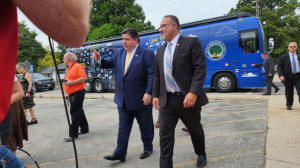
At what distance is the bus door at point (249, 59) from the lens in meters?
9.57

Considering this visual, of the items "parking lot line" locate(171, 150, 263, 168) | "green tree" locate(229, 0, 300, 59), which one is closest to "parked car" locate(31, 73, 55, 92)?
"parking lot line" locate(171, 150, 263, 168)

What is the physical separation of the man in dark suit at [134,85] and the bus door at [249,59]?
7745 millimetres

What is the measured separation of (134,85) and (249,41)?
27.4ft

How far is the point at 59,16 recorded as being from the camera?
21.0 inches

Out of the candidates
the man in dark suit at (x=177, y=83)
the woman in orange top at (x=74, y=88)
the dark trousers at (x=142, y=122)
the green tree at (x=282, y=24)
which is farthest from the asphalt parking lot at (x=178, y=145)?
the green tree at (x=282, y=24)

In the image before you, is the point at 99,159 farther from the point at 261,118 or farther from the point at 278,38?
the point at 278,38

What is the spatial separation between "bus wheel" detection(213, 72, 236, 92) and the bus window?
4.47 feet

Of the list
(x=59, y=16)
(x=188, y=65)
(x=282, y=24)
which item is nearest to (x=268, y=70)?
(x=188, y=65)

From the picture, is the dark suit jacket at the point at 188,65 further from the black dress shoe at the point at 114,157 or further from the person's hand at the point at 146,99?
the black dress shoe at the point at 114,157

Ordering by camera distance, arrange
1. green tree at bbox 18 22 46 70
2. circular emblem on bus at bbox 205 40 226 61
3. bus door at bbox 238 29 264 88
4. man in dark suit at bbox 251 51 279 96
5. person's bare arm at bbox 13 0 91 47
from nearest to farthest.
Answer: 1. person's bare arm at bbox 13 0 91 47
2. man in dark suit at bbox 251 51 279 96
3. bus door at bbox 238 29 264 88
4. circular emblem on bus at bbox 205 40 226 61
5. green tree at bbox 18 22 46 70

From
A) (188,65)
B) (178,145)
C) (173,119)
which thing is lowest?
(178,145)

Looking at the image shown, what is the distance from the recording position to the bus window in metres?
9.73

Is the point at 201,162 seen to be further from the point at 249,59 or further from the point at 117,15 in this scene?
the point at 117,15

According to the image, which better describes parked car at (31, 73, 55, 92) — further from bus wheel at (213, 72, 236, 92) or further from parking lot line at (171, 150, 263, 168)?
parking lot line at (171, 150, 263, 168)
